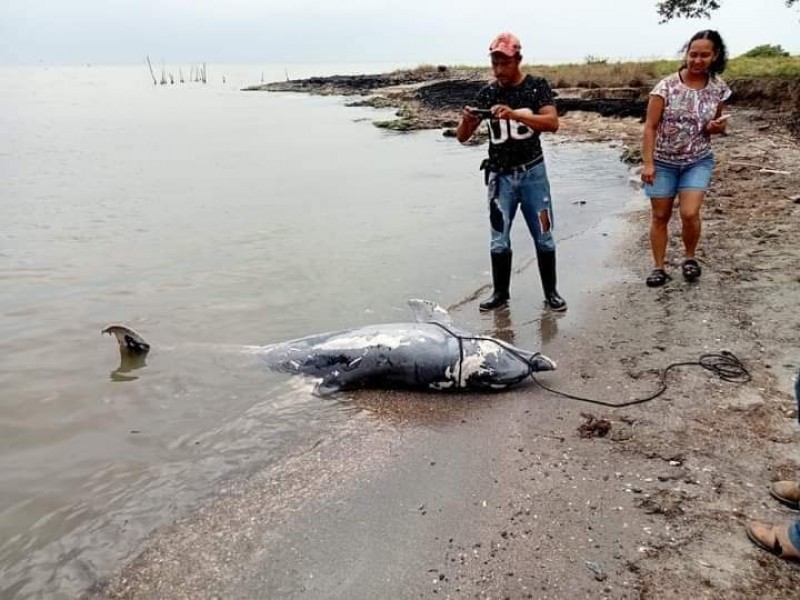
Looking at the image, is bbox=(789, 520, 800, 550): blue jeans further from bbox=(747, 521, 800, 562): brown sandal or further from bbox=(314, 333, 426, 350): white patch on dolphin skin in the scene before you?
bbox=(314, 333, 426, 350): white patch on dolphin skin

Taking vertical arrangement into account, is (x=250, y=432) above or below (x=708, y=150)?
below

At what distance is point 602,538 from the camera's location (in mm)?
2969

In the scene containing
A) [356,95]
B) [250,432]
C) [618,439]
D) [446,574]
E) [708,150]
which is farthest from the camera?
[356,95]

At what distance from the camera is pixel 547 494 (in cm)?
336

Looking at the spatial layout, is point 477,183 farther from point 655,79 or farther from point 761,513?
point 655,79

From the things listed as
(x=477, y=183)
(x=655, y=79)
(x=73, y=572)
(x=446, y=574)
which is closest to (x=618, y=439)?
(x=446, y=574)

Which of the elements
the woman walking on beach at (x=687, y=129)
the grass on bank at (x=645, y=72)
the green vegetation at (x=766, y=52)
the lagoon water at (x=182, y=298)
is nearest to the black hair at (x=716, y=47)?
the woman walking on beach at (x=687, y=129)

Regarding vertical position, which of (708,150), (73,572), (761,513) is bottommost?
(73,572)

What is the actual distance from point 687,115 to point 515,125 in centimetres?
169

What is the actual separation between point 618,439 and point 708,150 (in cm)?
340

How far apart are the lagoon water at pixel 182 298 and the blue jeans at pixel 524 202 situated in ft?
2.84

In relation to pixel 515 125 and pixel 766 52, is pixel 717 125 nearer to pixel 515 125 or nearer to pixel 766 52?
pixel 515 125

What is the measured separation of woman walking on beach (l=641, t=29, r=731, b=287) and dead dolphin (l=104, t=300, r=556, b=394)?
240cm

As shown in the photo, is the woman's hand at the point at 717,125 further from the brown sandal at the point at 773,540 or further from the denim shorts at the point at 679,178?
the brown sandal at the point at 773,540
